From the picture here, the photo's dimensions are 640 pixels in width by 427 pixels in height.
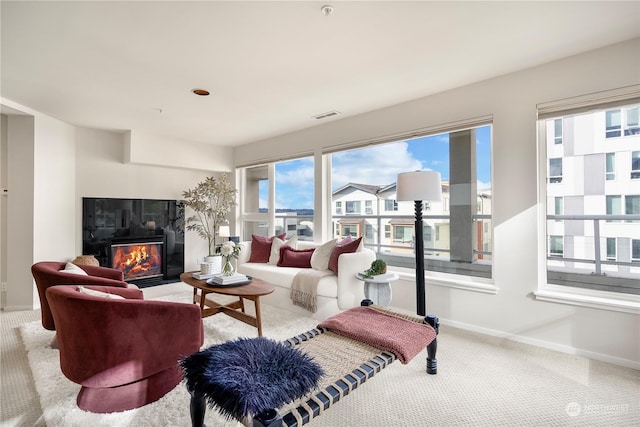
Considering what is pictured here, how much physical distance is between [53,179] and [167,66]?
9.02 ft

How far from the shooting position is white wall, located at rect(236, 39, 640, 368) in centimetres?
241

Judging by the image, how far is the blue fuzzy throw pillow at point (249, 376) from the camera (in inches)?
47.1

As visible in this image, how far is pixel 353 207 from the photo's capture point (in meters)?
4.47

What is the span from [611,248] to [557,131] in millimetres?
1085

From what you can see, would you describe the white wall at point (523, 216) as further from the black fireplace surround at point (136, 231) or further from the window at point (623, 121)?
the black fireplace surround at point (136, 231)

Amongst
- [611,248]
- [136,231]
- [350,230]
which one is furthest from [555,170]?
[136,231]

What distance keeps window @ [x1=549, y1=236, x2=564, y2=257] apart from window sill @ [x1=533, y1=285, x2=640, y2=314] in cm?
29

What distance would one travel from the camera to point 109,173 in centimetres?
482

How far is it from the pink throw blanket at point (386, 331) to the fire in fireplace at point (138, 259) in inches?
164

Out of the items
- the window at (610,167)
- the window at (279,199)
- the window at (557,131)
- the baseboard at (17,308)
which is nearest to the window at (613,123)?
the window at (610,167)

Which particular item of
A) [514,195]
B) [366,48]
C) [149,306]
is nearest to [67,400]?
[149,306]

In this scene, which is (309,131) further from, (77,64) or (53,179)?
(53,179)

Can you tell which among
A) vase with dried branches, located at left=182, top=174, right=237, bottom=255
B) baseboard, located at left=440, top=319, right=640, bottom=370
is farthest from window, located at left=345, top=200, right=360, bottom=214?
vase with dried branches, located at left=182, top=174, right=237, bottom=255

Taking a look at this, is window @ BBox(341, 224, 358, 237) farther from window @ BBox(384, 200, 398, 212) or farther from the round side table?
the round side table
